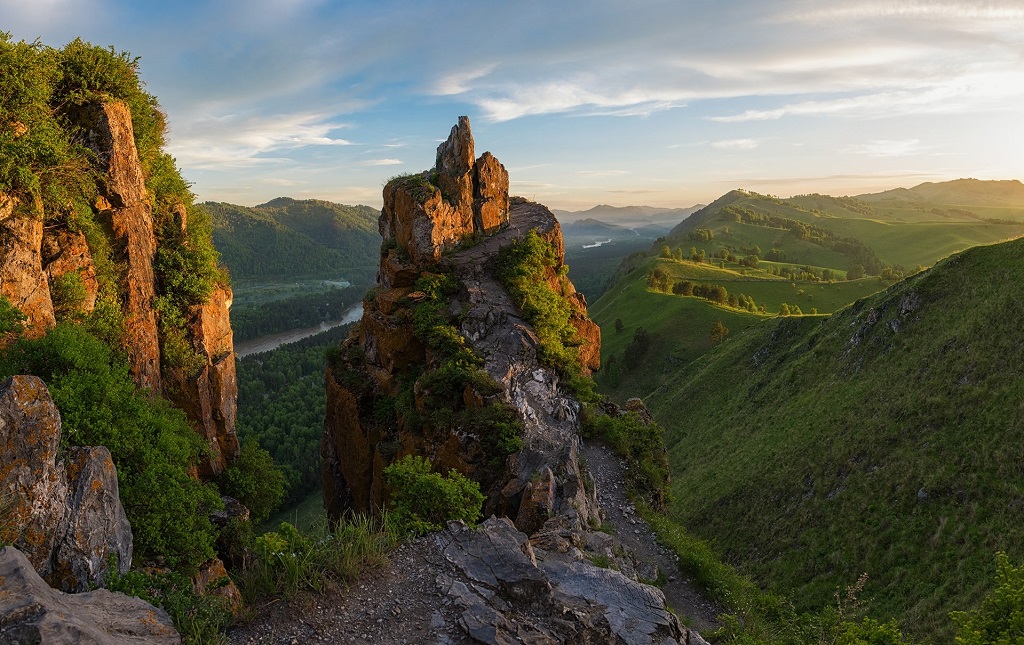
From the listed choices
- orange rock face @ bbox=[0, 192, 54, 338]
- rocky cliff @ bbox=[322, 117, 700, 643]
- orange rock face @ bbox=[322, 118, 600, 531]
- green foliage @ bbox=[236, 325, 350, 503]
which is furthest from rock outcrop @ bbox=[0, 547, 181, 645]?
green foliage @ bbox=[236, 325, 350, 503]

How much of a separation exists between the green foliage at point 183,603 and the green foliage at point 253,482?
449 inches

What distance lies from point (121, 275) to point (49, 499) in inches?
399

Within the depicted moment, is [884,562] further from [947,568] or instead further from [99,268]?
[99,268]

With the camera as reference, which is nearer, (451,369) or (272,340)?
(451,369)

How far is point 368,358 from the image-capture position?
95.3ft

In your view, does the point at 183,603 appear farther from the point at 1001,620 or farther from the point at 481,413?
the point at 1001,620

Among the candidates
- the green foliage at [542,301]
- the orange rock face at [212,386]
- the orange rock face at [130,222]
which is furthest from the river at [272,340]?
the orange rock face at [130,222]

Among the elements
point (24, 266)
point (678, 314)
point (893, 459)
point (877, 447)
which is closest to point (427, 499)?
point (24, 266)

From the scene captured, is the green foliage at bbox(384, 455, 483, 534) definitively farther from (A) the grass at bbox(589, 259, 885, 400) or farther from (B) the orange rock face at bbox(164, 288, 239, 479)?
(A) the grass at bbox(589, 259, 885, 400)

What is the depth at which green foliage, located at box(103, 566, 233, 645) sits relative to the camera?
321 inches

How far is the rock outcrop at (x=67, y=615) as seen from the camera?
20.0 ft

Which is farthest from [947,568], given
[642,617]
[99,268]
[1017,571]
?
[99,268]

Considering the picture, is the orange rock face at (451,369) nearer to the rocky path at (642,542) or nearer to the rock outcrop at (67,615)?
the rocky path at (642,542)

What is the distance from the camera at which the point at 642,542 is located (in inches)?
771
